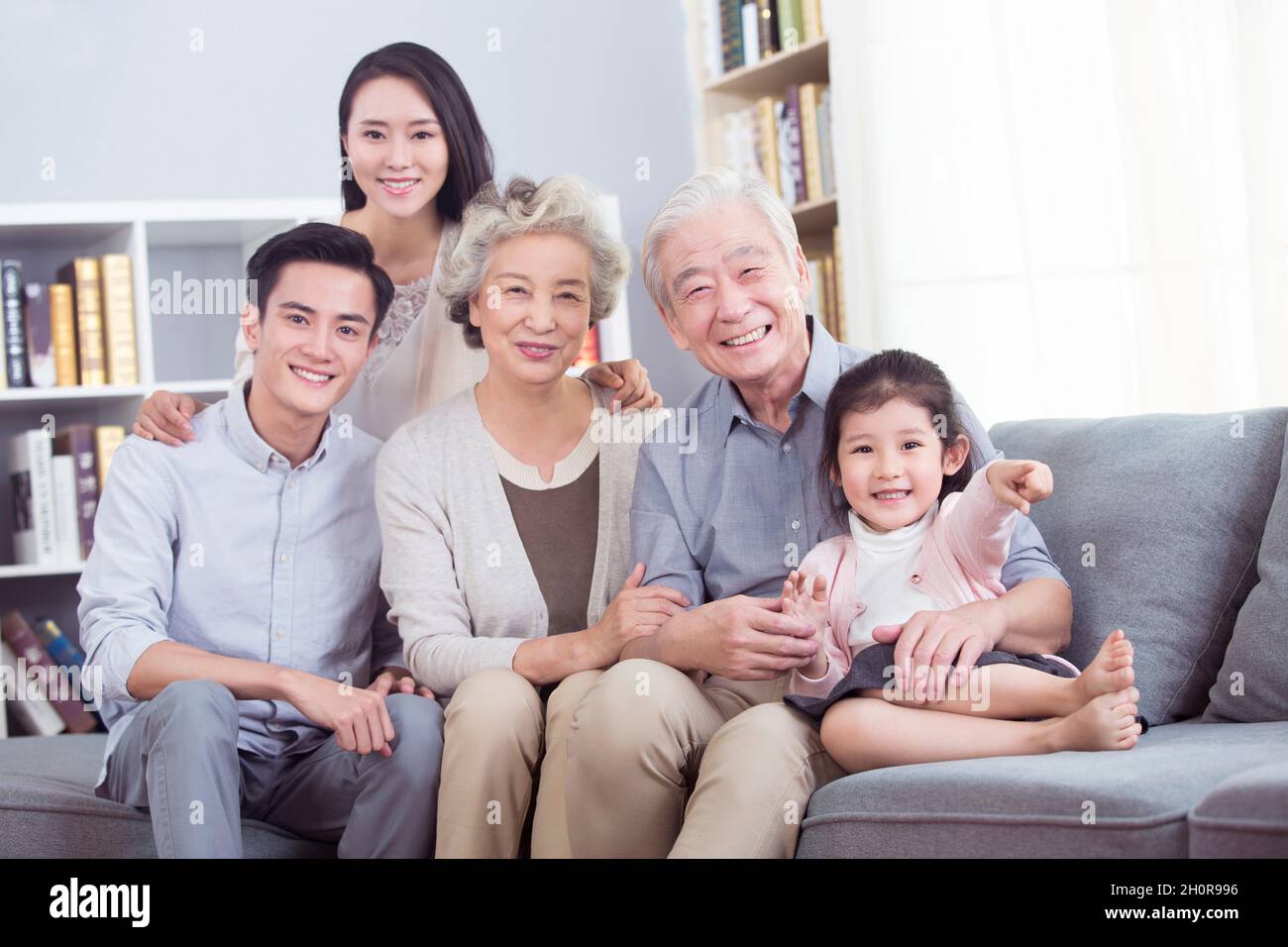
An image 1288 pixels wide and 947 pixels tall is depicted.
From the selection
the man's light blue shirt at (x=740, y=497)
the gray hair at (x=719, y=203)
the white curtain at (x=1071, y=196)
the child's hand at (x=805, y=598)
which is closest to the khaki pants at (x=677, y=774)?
the child's hand at (x=805, y=598)

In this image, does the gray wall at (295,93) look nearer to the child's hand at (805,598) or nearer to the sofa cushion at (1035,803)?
the child's hand at (805,598)

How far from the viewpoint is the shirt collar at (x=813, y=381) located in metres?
1.71

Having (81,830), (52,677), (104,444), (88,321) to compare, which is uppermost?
(88,321)

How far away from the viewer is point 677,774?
145 centimetres

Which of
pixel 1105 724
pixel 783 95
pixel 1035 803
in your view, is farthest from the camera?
pixel 783 95

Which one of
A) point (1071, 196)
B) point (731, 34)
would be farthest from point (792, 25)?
point (1071, 196)

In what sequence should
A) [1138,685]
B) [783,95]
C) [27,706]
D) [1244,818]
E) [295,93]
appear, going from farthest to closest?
[783,95]
[295,93]
[27,706]
[1138,685]
[1244,818]

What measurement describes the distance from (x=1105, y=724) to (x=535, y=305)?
0.92 m

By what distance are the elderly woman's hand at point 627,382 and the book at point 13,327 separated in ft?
4.87

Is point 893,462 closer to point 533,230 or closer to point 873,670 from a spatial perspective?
point 873,670

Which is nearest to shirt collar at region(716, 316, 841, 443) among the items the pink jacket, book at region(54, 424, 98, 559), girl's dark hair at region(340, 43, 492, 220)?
the pink jacket

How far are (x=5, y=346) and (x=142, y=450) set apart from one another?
1211 mm

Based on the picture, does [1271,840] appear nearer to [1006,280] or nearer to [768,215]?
[768,215]

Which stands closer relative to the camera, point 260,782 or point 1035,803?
point 1035,803
